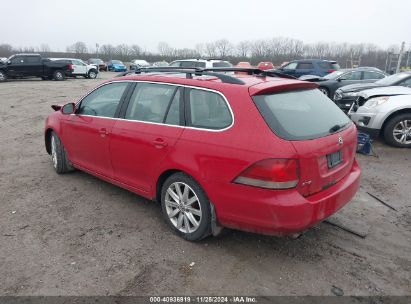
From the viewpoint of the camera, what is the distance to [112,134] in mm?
4062

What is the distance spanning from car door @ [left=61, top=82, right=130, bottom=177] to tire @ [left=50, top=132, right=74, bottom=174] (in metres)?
0.25

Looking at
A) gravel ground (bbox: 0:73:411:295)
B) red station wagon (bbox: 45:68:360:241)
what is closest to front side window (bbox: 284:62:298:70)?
gravel ground (bbox: 0:73:411:295)

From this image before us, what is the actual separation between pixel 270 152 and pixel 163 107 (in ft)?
4.58

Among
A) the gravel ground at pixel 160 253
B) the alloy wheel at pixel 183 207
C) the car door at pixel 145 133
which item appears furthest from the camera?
the car door at pixel 145 133

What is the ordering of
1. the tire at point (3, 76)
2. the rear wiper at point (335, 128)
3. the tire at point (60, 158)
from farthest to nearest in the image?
the tire at point (3, 76)
the tire at point (60, 158)
the rear wiper at point (335, 128)

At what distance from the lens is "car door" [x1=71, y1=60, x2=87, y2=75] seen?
28027 millimetres

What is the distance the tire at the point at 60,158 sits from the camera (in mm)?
5211

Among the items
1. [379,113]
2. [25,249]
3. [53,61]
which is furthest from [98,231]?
[53,61]

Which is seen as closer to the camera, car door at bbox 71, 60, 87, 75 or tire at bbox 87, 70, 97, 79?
car door at bbox 71, 60, 87, 75

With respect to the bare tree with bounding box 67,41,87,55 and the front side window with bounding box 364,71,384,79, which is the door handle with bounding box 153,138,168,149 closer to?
the front side window with bounding box 364,71,384,79

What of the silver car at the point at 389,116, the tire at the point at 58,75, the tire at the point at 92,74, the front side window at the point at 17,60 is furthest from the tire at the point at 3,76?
the silver car at the point at 389,116

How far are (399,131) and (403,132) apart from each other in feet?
0.26

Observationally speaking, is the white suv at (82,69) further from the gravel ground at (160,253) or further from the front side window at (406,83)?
the gravel ground at (160,253)

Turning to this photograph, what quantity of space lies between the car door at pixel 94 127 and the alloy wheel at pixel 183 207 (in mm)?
1114
